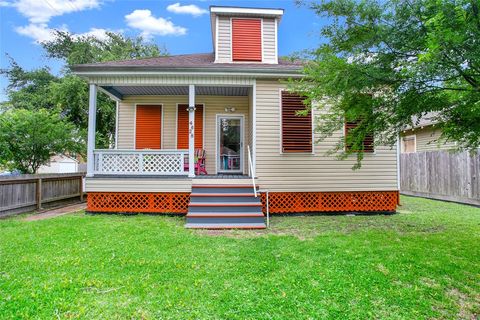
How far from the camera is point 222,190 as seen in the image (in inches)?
272

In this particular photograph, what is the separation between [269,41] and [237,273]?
807 cm

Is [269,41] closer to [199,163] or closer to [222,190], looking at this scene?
[199,163]

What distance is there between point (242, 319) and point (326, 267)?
5.15 feet

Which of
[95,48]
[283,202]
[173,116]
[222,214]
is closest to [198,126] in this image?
[173,116]

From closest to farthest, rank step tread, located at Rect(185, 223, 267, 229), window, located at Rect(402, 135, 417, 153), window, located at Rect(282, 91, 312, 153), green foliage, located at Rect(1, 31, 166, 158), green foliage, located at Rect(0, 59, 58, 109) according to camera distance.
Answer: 1. step tread, located at Rect(185, 223, 267, 229)
2. window, located at Rect(282, 91, 312, 153)
3. green foliage, located at Rect(1, 31, 166, 158)
4. window, located at Rect(402, 135, 417, 153)
5. green foliage, located at Rect(0, 59, 58, 109)

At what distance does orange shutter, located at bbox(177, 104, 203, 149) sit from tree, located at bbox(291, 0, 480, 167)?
5155 millimetres

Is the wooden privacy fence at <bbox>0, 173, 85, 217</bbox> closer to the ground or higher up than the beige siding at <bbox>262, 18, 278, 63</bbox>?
closer to the ground

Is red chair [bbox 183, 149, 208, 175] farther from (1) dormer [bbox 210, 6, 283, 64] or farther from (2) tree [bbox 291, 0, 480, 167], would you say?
(2) tree [bbox 291, 0, 480, 167]

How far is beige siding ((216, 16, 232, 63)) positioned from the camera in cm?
911

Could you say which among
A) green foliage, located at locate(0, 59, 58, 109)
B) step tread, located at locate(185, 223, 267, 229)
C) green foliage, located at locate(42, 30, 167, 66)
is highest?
green foliage, located at locate(42, 30, 167, 66)

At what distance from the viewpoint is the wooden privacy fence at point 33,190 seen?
6.90 m

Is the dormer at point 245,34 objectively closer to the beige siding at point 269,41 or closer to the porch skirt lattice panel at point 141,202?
the beige siding at point 269,41

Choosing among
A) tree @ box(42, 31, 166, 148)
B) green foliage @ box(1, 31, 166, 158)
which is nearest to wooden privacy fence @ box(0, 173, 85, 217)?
tree @ box(42, 31, 166, 148)

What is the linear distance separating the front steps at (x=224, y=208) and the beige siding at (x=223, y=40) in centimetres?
452
